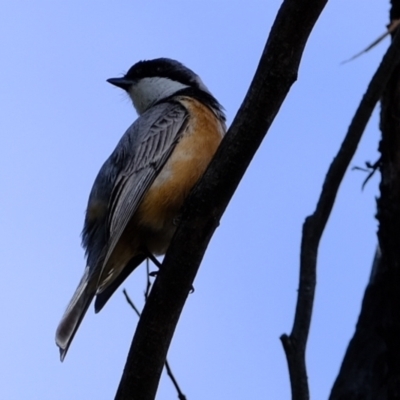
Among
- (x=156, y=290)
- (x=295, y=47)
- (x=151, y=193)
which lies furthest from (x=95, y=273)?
(x=295, y=47)

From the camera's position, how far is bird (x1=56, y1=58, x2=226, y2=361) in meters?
5.60

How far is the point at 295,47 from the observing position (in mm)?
3756

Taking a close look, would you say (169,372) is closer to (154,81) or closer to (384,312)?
(384,312)

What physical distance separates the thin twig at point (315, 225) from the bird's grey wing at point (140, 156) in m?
1.32

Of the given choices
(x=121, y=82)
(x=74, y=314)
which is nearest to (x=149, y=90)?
(x=121, y=82)

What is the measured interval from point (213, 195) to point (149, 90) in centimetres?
362

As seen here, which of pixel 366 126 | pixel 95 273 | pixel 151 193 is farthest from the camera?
pixel 151 193

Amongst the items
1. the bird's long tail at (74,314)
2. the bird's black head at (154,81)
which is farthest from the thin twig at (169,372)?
the bird's black head at (154,81)

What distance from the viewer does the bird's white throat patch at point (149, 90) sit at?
24.2 ft

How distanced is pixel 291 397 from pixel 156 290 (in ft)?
2.63

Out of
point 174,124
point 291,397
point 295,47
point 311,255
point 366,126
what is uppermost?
point 174,124

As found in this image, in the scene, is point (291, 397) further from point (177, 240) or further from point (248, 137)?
point (248, 137)

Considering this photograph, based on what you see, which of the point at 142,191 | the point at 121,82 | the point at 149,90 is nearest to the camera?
the point at 142,191

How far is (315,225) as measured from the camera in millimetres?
4742
